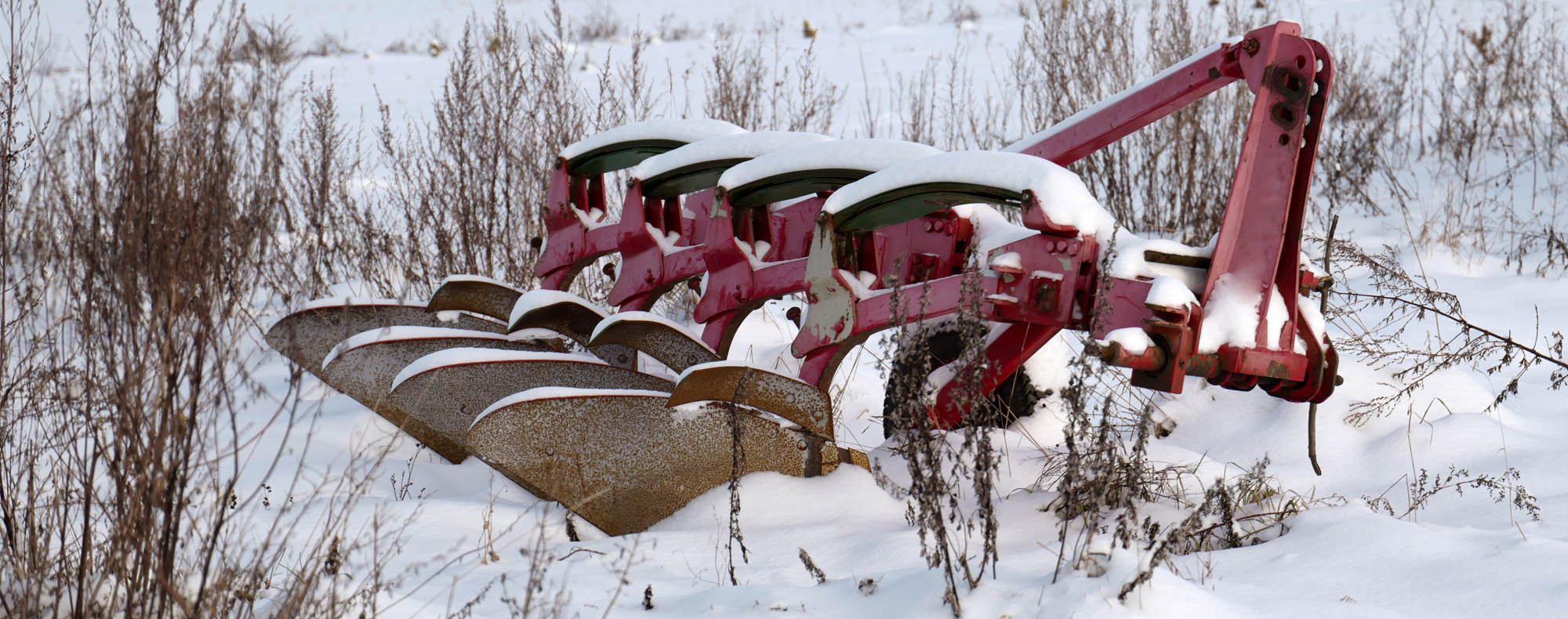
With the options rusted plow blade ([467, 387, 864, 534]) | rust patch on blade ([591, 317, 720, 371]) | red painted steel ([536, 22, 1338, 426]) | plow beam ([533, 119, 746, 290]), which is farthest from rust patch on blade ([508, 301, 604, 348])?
rusted plow blade ([467, 387, 864, 534])

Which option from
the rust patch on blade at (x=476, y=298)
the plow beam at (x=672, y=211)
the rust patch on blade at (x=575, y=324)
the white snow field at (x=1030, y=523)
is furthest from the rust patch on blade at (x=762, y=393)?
the rust patch on blade at (x=476, y=298)

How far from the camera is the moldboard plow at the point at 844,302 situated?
2.42 m

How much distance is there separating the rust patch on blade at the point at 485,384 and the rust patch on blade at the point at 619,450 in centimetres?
42

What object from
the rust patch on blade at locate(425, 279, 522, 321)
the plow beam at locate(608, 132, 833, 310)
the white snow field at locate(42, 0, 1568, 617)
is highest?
the plow beam at locate(608, 132, 833, 310)

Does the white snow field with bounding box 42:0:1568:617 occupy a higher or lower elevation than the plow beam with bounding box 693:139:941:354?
lower

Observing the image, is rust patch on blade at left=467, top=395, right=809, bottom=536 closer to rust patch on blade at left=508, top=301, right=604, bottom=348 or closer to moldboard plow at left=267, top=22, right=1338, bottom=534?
moldboard plow at left=267, top=22, right=1338, bottom=534

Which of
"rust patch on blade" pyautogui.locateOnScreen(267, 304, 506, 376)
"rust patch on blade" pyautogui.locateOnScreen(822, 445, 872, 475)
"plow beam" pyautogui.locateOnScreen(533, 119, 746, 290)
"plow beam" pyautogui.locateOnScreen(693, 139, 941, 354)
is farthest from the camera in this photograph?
"plow beam" pyautogui.locateOnScreen(533, 119, 746, 290)

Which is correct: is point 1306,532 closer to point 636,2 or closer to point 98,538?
point 98,538

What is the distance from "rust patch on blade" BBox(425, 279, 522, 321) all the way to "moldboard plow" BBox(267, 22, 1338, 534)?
0.06m

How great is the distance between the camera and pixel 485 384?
3.08 metres

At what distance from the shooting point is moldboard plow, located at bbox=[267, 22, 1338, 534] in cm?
242

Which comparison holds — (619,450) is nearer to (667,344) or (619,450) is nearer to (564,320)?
(667,344)

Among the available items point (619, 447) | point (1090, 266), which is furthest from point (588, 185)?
point (1090, 266)

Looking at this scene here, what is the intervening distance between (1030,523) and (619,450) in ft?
3.15
